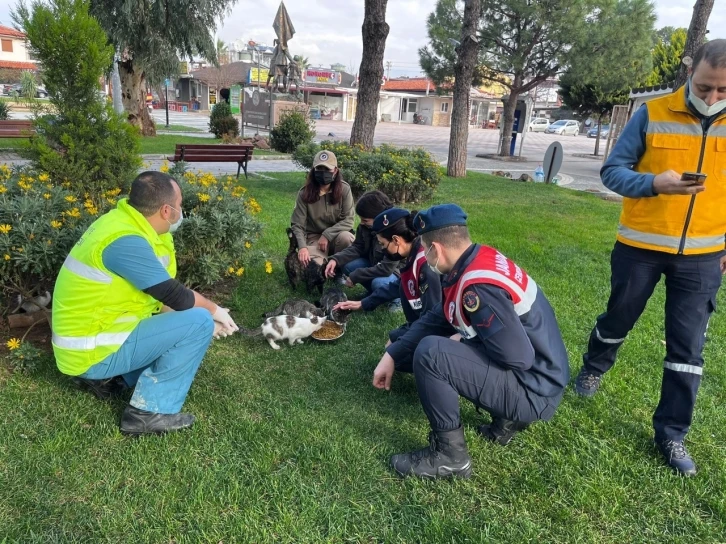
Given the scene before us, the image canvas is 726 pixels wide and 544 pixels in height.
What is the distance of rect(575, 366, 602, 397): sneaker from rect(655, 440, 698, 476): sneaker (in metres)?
0.60

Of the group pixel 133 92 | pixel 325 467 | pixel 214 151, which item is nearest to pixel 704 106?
pixel 325 467

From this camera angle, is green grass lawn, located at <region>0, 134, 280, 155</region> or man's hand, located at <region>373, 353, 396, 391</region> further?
green grass lawn, located at <region>0, 134, 280, 155</region>

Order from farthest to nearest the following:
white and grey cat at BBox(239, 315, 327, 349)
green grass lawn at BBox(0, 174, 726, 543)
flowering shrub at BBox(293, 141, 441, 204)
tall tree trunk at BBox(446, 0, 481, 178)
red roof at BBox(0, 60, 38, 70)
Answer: red roof at BBox(0, 60, 38, 70) → tall tree trunk at BBox(446, 0, 481, 178) → flowering shrub at BBox(293, 141, 441, 204) → white and grey cat at BBox(239, 315, 327, 349) → green grass lawn at BBox(0, 174, 726, 543)

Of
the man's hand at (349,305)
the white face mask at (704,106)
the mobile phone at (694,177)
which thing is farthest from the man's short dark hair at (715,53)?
the man's hand at (349,305)

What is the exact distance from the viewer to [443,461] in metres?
2.48

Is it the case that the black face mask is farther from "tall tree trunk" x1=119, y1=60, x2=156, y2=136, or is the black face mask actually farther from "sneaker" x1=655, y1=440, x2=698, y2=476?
"tall tree trunk" x1=119, y1=60, x2=156, y2=136

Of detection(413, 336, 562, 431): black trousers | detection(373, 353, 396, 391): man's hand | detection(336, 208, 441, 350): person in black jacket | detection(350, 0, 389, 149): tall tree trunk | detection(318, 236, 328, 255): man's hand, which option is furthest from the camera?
detection(350, 0, 389, 149): tall tree trunk

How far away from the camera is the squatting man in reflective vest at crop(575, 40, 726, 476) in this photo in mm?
2506

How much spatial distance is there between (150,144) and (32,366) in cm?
1577

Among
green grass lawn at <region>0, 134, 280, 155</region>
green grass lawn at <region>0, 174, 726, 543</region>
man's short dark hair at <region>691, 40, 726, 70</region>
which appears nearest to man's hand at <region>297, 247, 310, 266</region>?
green grass lawn at <region>0, 174, 726, 543</region>

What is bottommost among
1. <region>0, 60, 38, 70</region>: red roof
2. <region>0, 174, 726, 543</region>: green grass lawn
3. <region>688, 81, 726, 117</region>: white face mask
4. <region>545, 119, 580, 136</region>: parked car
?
<region>0, 174, 726, 543</region>: green grass lawn

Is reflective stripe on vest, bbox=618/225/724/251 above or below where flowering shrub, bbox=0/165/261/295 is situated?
above

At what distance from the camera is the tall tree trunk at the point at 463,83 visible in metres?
12.4

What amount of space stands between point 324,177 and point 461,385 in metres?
3.06
